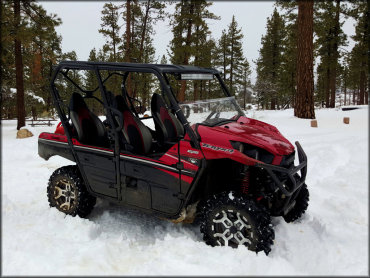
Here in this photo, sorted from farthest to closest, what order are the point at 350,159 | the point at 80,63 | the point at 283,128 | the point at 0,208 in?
the point at 283,128 → the point at 350,159 → the point at 80,63 → the point at 0,208

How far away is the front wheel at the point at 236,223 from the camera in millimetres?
3104

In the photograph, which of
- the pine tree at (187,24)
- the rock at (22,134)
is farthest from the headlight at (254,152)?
the pine tree at (187,24)

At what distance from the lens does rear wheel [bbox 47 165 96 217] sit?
164 inches

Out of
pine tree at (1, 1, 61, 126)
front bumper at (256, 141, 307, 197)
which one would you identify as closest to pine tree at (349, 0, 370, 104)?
pine tree at (1, 1, 61, 126)

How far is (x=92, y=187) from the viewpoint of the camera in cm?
416

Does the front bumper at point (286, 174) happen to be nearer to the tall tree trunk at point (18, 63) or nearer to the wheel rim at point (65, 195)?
the wheel rim at point (65, 195)

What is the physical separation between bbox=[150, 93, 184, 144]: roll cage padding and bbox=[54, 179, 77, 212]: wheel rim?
1.45m

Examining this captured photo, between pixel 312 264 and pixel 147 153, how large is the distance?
7.63 ft

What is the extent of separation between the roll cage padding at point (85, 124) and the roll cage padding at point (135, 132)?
655 millimetres

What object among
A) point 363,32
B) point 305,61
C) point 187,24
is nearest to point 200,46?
point 187,24

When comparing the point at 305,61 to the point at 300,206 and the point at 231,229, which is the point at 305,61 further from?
the point at 231,229

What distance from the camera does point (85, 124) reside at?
4.33m

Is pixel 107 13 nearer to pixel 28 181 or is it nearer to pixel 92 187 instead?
pixel 28 181

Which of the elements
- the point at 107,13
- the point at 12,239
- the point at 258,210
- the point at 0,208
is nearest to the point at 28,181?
the point at 12,239
